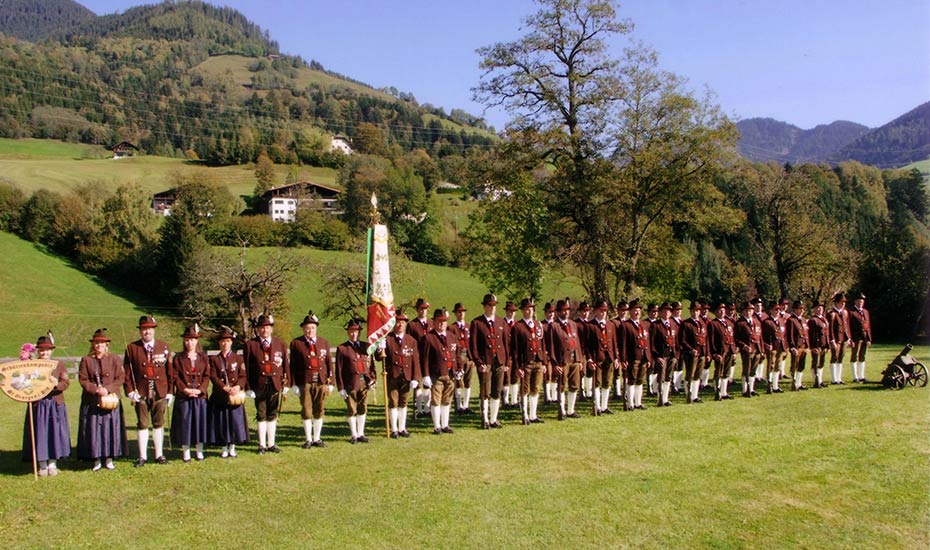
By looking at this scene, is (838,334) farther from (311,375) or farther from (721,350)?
(311,375)

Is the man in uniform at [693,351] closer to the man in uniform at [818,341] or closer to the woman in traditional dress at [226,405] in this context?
the man in uniform at [818,341]

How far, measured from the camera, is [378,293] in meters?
11.4

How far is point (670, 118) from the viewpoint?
75.2 feet

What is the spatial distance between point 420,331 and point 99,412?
18.2 feet

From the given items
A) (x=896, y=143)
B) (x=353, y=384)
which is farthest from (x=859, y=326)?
(x=896, y=143)

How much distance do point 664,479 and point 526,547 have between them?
2.72m

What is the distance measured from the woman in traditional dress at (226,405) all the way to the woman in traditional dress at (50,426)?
1.85 metres

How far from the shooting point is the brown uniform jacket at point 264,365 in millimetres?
10336

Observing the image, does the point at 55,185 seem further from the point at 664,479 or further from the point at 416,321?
the point at 664,479

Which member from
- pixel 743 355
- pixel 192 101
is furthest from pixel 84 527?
pixel 192 101

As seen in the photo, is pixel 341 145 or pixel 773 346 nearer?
pixel 773 346

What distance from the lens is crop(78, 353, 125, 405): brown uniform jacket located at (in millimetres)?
9336

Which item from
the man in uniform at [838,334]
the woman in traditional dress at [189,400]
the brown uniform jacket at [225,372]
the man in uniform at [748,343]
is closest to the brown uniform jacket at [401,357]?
the brown uniform jacket at [225,372]

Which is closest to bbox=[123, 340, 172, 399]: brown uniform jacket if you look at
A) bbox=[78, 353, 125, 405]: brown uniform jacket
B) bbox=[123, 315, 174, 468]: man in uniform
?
bbox=[123, 315, 174, 468]: man in uniform
